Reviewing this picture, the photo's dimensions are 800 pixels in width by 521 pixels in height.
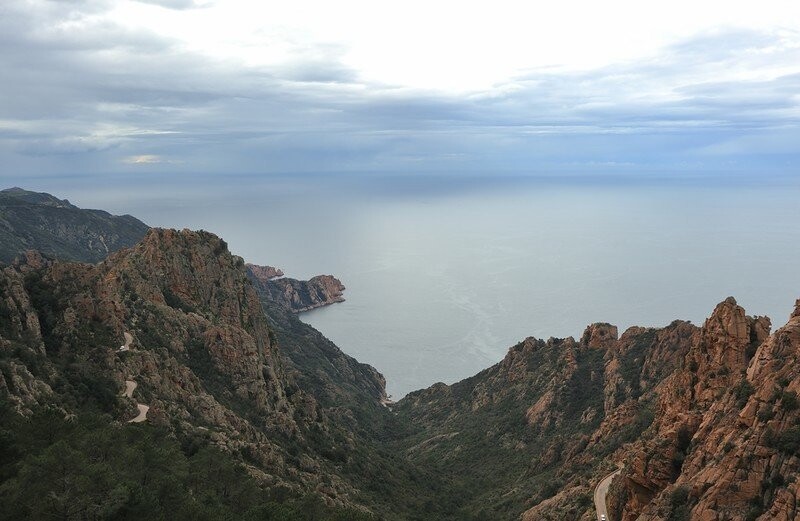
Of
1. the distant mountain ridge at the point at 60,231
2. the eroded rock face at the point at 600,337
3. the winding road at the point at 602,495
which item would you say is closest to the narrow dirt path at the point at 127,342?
the winding road at the point at 602,495

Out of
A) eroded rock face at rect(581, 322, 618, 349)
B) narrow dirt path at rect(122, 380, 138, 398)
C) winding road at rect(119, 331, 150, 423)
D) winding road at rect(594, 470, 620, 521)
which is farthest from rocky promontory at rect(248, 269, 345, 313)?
winding road at rect(594, 470, 620, 521)

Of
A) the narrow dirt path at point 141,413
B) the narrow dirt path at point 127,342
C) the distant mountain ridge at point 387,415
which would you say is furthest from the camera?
the narrow dirt path at point 127,342

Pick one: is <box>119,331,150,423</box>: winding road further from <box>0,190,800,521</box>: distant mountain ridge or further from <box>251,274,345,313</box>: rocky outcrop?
<box>251,274,345,313</box>: rocky outcrop

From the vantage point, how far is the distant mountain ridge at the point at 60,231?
137375 mm

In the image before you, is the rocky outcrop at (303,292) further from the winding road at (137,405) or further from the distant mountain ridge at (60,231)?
the winding road at (137,405)

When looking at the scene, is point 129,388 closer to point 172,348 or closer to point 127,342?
point 127,342

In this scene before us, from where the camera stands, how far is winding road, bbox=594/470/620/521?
31.6 m

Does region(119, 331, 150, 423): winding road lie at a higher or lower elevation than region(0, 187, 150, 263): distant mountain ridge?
lower

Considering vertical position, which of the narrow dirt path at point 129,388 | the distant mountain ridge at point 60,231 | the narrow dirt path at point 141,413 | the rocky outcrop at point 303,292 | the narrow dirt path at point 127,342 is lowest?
the rocky outcrop at point 303,292

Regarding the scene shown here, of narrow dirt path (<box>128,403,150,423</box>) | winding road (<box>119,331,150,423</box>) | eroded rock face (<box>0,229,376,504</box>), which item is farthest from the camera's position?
eroded rock face (<box>0,229,376,504</box>)

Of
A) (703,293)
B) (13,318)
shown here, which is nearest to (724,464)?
(13,318)

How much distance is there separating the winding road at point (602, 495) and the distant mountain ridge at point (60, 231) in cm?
12013

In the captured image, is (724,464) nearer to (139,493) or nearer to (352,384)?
(139,493)

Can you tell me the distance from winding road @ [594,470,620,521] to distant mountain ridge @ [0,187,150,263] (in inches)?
4730
